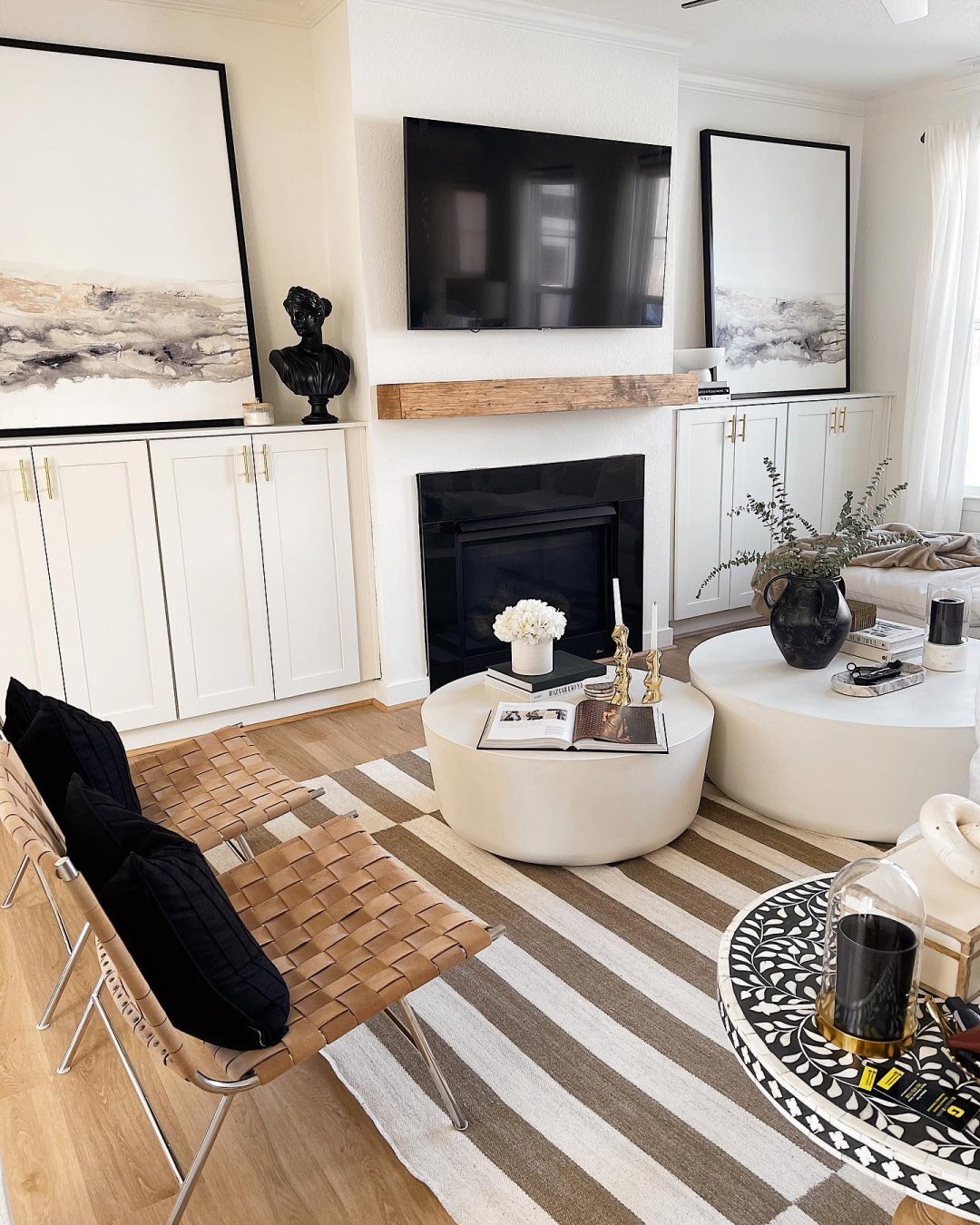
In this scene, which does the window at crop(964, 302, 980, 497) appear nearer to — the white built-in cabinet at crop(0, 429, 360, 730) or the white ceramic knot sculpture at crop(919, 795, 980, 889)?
the white built-in cabinet at crop(0, 429, 360, 730)

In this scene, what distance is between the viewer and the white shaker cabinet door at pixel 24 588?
3102mm

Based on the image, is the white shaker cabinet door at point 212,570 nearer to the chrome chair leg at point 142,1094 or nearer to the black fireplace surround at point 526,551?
the black fireplace surround at point 526,551

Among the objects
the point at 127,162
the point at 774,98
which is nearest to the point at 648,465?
the point at 774,98

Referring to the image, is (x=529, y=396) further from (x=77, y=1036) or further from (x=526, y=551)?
(x=77, y=1036)

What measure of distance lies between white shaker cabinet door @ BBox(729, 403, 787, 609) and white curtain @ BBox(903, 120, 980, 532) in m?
0.81

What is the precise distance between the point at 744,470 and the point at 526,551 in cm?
134

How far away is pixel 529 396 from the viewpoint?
384 cm

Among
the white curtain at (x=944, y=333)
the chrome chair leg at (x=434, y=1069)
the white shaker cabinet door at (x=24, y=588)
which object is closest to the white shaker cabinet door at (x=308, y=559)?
the white shaker cabinet door at (x=24, y=588)

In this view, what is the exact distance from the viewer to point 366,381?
11.9 ft

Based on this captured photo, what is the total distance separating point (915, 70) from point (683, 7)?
5.54 ft

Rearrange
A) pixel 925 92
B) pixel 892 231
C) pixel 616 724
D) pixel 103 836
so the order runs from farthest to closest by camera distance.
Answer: pixel 892 231 → pixel 925 92 → pixel 616 724 → pixel 103 836

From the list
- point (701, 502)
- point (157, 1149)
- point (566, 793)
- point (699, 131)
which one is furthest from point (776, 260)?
point (157, 1149)

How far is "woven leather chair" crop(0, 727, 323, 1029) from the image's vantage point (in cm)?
208

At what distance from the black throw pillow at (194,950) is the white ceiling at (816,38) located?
11.5 feet
